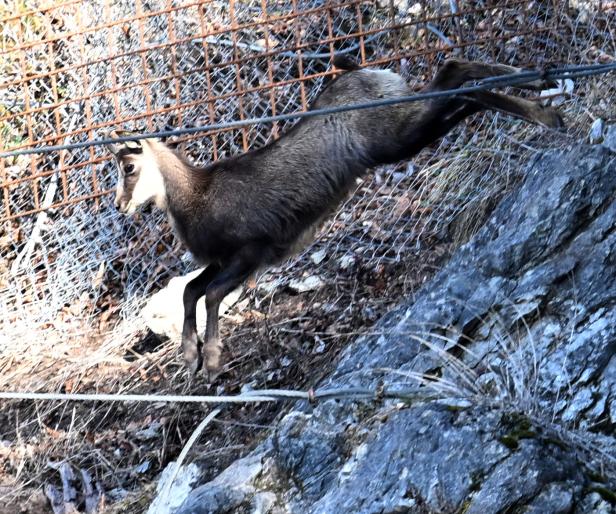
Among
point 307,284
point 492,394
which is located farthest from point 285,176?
point 492,394

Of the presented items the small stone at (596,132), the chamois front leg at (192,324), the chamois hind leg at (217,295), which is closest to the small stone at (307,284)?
the chamois front leg at (192,324)

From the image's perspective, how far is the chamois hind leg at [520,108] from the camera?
6.18 metres

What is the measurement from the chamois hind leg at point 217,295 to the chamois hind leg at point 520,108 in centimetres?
152

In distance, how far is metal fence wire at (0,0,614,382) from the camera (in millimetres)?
8219

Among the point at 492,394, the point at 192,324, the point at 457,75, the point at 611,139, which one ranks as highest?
the point at 457,75

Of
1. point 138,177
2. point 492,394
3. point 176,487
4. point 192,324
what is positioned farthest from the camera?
point 138,177

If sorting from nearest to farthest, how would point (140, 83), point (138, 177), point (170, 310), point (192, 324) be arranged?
point (192, 324)
point (138, 177)
point (170, 310)
point (140, 83)

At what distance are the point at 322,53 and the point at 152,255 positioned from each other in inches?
80.3

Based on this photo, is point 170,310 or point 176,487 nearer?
point 176,487

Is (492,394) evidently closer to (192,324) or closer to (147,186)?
(192,324)

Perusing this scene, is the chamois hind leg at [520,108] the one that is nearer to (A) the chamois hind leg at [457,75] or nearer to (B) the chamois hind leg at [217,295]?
(A) the chamois hind leg at [457,75]

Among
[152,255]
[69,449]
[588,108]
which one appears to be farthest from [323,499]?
[152,255]

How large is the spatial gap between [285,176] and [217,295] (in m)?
0.80

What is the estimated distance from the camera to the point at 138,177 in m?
6.73
